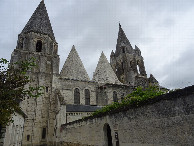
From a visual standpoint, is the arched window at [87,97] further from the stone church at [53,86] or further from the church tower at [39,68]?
the church tower at [39,68]

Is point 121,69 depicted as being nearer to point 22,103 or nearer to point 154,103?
point 22,103

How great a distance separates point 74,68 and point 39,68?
19.0 feet

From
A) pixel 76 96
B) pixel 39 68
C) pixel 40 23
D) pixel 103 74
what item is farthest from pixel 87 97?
pixel 40 23

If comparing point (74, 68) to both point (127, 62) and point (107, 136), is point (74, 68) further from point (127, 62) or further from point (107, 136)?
point (107, 136)

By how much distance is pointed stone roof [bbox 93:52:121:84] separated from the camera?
1059 inches

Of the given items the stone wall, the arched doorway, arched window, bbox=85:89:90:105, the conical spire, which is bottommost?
the arched doorway

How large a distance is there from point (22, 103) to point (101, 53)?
732 inches

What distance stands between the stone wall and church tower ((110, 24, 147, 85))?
86.2ft

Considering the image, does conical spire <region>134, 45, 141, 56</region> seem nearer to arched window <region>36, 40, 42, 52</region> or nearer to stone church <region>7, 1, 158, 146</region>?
stone church <region>7, 1, 158, 146</region>

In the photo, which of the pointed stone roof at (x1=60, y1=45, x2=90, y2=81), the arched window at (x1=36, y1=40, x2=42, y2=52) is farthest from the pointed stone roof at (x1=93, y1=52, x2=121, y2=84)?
the arched window at (x1=36, y1=40, x2=42, y2=52)

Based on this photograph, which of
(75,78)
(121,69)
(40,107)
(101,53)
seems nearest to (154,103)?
(40,107)

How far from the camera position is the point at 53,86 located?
21.2m

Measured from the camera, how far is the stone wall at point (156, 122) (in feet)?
13.8

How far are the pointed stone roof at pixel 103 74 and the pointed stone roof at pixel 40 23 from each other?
10.1m
